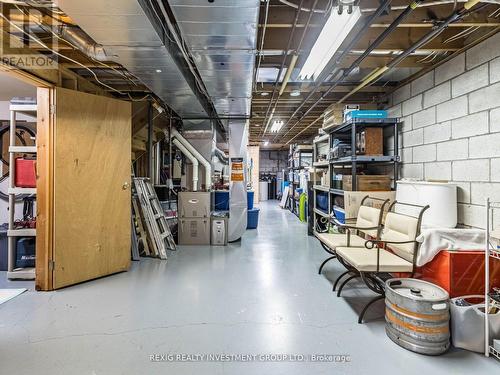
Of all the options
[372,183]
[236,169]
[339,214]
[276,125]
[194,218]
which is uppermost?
[276,125]

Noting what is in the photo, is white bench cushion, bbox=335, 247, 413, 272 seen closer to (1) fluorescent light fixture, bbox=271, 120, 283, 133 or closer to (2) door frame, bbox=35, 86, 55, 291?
(2) door frame, bbox=35, 86, 55, 291

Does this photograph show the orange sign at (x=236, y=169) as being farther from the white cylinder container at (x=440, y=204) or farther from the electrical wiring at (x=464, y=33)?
the electrical wiring at (x=464, y=33)

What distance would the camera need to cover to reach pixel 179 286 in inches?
120

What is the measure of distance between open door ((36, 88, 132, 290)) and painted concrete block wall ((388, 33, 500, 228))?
3.84 meters

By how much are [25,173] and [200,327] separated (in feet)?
9.52

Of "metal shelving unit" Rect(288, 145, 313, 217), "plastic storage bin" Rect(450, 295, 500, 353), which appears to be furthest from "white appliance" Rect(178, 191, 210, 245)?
"metal shelving unit" Rect(288, 145, 313, 217)

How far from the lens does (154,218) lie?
439 cm

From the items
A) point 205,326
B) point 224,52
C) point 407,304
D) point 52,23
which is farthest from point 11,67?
point 407,304

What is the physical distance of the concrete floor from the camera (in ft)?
5.77

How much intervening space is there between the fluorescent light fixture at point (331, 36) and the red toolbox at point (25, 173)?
3.45 m

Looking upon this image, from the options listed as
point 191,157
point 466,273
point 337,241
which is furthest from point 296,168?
point 466,273

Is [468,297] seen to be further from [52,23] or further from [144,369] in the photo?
[52,23]

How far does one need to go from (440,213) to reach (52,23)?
166 inches

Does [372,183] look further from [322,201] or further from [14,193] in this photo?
[14,193]
